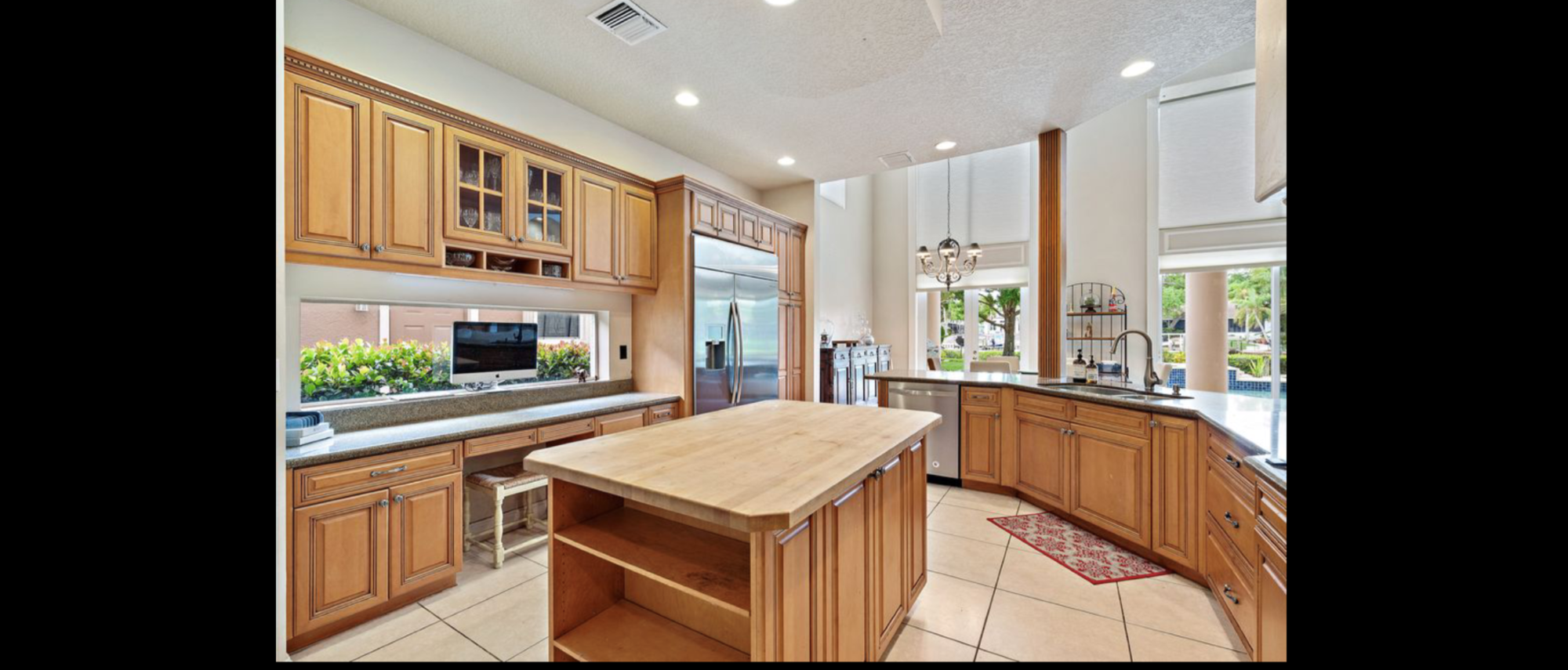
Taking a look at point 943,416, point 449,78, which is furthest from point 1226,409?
point 449,78

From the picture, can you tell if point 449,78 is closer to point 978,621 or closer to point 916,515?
point 916,515

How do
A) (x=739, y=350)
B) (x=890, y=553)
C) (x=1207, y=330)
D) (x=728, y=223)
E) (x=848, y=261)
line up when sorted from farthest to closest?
(x=848, y=261)
(x=1207, y=330)
(x=728, y=223)
(x=739, y=350)
(x=890, y=553)

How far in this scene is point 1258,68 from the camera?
1.30 m

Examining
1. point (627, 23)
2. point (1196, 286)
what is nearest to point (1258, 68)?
point (627, 23)

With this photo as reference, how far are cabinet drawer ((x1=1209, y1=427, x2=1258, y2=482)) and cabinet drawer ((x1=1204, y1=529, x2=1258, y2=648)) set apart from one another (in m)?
0.32

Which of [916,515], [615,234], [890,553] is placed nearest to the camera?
[890,553]

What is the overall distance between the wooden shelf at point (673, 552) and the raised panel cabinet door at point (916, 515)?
2.48 feet

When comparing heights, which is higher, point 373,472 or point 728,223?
point 728,223

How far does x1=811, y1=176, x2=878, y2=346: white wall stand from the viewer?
6.63m

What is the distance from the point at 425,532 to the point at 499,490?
0.37 meters

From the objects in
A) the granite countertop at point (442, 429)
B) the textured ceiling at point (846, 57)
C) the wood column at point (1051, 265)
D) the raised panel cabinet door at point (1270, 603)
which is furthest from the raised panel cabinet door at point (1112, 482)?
the granite countertop at point (442, 429)

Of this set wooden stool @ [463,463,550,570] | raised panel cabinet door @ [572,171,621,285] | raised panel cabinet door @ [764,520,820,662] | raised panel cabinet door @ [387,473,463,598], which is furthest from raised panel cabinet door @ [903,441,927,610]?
raised panel cabinet door @ [572,171,621,285]

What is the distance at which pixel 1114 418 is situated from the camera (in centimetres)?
260
